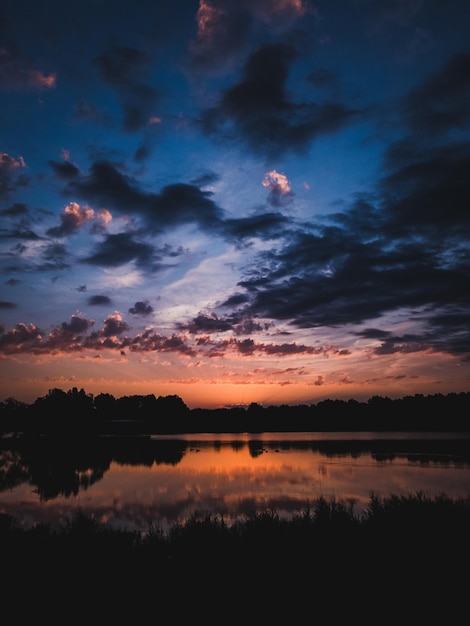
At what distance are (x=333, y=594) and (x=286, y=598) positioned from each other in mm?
1414

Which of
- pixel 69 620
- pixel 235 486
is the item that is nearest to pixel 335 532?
pixel 69 620

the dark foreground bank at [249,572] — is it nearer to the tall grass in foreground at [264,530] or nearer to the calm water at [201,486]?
the tall grass in foreground at [264,530]

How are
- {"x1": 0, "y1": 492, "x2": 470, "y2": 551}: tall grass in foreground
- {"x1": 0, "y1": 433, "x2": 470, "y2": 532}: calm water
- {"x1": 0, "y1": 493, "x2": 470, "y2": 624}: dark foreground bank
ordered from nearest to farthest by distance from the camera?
{"x1": 0, "y1": 493, "x2": 470, "y2": 624}: dark foreground bank, {"x1": 0, "y1": 492, "x2": 470, "y2": 551}: tall grass in foreground, {"x1": 0, "y1": 433, "x2": 470, "y2": 532}: calm water

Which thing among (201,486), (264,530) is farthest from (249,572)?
(201,486)

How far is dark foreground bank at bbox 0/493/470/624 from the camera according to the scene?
478 inches

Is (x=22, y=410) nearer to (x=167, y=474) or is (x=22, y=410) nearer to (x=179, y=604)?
(x=167, y=474)

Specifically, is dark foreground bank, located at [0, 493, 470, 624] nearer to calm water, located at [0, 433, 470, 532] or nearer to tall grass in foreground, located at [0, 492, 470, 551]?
tall grass in foreground, located at [0, 492, 470, 551]

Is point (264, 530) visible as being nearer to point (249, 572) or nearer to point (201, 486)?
point (249, 572)

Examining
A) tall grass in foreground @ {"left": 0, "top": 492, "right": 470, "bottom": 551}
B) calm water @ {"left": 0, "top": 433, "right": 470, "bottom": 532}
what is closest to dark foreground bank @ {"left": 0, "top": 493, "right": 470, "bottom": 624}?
tall grass in foreground @ {"left": 0, "top": 492, "right": 470, "bottom": 551}

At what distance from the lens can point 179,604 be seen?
12562 millimetres

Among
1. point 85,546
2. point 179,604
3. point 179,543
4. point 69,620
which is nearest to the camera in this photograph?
point 69,620

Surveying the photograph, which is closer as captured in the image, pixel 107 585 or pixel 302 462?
pixel 107 585

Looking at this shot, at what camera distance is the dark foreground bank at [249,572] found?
39.8 feet

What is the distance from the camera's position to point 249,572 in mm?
14328
